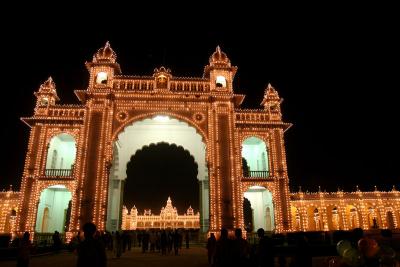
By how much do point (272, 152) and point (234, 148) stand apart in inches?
133

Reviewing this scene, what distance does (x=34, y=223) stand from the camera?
25.7 m

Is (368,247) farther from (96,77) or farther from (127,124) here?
(96,77)

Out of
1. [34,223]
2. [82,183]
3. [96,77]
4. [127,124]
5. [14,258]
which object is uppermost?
[96,77]

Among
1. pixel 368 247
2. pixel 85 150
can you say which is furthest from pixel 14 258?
pixel 368 247

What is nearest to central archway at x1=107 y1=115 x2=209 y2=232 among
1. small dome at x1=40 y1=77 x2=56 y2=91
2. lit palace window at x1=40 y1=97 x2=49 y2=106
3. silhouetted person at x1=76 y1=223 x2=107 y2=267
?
lit palace window at x1=40 y1=97 x2=49 y2=106

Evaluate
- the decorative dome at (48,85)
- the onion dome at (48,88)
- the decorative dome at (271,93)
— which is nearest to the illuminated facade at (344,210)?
the decorative dome at (271,93)

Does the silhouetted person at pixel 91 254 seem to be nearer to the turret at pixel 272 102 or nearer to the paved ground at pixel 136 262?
the paved ground at pixel 136 262

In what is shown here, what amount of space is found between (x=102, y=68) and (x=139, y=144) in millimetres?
7748

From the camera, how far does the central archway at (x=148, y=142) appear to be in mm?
31391

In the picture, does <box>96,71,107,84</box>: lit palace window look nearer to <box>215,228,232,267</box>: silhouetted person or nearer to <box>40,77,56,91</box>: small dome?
<box>40,77,56,91</box>: small dome

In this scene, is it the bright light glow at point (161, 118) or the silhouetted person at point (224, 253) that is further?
the bright light glow at point (161, 118)

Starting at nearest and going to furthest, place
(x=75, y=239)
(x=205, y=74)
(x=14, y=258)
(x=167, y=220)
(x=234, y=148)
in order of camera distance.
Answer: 1. (x=14, y=258)
2. (x=75, y=239)
3. (x=234, y=148)
4. (x=205, y=74)
5. (x=167, y=220)

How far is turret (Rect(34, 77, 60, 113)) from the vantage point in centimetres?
2952

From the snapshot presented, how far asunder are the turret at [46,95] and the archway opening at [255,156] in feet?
56.2
